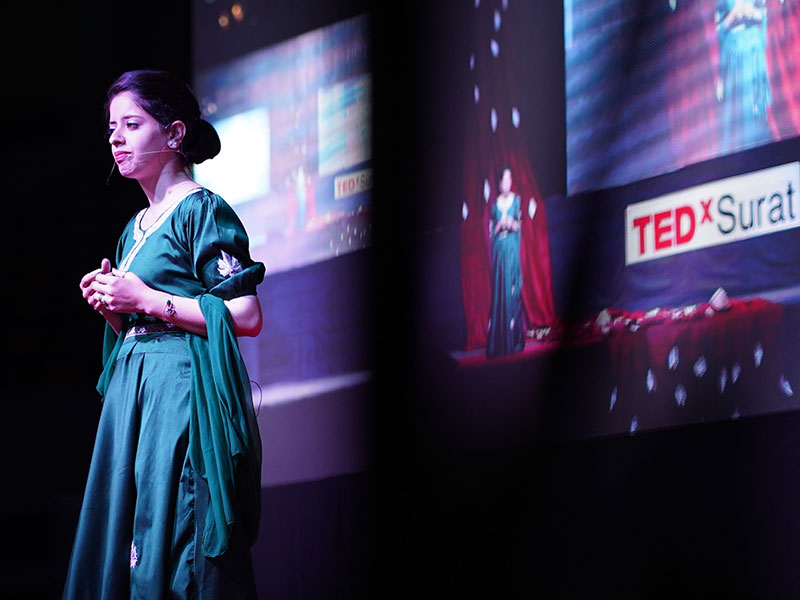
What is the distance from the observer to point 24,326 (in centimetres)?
353

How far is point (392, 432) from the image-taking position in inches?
131

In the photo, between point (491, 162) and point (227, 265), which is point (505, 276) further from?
point (227, 265)

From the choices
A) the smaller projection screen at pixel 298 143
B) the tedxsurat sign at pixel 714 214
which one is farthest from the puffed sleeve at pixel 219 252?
the smaller projection screen at pixel 298 143

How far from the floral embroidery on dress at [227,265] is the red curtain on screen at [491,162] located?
118cm

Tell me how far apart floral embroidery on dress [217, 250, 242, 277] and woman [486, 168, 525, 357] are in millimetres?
1201

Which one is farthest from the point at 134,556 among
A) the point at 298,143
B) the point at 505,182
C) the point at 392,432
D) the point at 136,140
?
→ the point at 298,143

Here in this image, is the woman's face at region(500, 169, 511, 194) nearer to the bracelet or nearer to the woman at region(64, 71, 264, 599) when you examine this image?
the woman at region(64, 71, 264, 599)

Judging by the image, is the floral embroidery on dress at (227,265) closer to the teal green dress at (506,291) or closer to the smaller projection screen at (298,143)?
the teal green dress at (506,291)

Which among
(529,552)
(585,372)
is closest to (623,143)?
(585,372)

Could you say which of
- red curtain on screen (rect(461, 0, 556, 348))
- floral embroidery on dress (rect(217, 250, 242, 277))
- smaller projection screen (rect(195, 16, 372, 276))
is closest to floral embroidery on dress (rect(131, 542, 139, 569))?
floral embroidery on dress (rect(217, 250, 242, 277))

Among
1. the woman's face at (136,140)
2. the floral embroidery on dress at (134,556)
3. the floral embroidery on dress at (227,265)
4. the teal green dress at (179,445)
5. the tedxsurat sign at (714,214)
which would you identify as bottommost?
the floral embroidery on dress at (134,556)

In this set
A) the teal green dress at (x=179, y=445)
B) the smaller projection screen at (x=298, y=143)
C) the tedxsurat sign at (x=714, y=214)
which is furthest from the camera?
the smaller projection screen at (x=298, y=143)

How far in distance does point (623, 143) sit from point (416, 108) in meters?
0.77

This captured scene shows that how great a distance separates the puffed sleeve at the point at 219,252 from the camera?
2.03m
